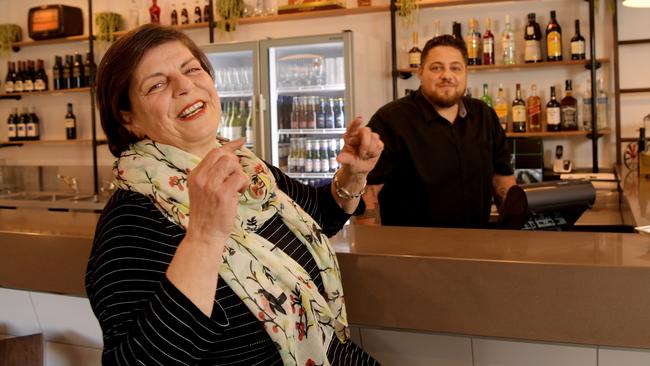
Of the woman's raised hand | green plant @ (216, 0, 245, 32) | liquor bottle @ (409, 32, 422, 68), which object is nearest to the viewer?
the woman's raised hand

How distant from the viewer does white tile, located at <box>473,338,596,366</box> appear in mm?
1385

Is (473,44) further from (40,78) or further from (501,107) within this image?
(40,78)

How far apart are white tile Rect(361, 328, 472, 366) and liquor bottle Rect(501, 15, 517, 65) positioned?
3.31m

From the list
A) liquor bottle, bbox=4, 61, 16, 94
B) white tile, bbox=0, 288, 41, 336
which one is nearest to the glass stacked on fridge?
liquor bottle, bbox=4, 61, 16, 94

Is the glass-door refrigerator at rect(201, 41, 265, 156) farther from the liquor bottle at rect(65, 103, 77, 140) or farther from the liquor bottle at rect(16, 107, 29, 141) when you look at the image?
the liquor bottle at rect(16, 107, 29, 141)

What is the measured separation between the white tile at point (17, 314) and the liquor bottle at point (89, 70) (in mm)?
3988

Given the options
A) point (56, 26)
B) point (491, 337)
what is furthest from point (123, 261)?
point (56, 26)

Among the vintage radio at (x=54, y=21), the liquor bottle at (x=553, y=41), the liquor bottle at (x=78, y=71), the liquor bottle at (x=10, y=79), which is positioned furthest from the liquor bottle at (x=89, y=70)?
the liquor bottle at (x=553, y=41)

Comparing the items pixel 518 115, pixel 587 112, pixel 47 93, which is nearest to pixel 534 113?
pixel 518 115

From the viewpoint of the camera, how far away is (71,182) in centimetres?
558

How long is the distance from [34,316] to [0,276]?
0.55 ft

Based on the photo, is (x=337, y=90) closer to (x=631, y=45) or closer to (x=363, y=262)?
(x=631, y=45)

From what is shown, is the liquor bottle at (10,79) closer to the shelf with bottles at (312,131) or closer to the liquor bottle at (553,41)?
the shelf with bottles at (312,131)

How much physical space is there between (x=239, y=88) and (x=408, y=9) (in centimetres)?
130
